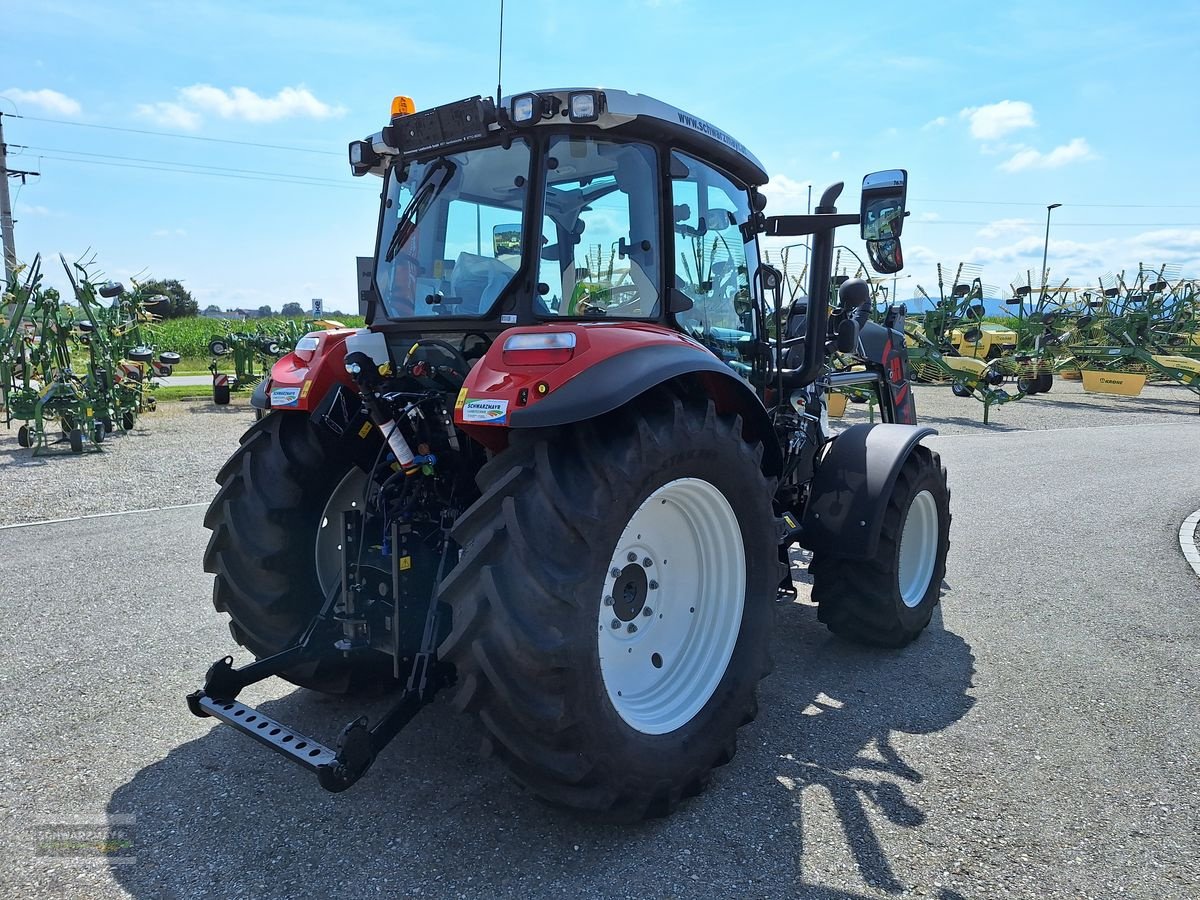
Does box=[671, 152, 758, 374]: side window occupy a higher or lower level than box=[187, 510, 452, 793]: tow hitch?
higher

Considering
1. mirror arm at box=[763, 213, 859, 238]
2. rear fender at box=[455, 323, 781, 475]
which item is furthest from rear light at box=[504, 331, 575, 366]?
mirror arm at box=[763, 213, 859, 238]

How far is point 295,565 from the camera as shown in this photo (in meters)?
3.11

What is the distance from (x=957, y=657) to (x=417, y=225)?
3249mm

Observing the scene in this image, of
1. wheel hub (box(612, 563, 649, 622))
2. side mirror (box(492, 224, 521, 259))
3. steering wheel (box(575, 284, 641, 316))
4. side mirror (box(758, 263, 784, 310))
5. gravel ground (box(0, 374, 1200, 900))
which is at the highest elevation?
side mirror (box(492, 224, 521, 259))

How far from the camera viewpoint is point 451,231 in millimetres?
3123

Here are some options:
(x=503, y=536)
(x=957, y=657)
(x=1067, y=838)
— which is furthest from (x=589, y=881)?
(x=957, y=657)

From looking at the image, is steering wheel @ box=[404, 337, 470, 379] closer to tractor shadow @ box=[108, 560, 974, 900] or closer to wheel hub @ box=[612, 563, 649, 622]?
wheel hub @ box=[612, 563, 649, 622]

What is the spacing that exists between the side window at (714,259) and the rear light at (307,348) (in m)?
1.48

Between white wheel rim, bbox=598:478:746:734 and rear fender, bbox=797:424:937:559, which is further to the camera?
rear fender, bbox=797:424:937:559

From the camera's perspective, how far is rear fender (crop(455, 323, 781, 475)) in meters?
2.26

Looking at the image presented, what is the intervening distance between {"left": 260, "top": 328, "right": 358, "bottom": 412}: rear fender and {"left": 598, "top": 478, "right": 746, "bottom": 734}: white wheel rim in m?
1.35

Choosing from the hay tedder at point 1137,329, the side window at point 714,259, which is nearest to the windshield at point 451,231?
the side window at point 714,259

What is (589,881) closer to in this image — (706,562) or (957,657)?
(706,562)

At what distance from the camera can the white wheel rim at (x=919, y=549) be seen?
425cm
